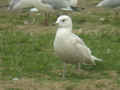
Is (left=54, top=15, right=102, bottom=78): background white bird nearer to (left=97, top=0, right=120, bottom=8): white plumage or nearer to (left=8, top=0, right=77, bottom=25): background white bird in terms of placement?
(left=8, top=0, right=77, bottom=25): background white bird

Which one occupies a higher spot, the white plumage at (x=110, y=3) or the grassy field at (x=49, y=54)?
the white plumage at (x=110, y=3)

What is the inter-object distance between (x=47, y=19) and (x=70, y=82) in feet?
23.4

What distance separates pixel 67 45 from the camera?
797 centimetres

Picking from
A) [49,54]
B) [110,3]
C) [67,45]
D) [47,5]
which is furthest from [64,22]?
[110,3]

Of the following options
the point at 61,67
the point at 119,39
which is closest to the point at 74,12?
the point at 119,39

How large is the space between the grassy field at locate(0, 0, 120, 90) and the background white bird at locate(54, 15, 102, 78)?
1.32 ft

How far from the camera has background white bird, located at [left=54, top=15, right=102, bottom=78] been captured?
7.95 m

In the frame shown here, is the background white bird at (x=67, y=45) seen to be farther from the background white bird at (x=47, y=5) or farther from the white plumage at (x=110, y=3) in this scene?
the white plumage at (x=110, y=3)

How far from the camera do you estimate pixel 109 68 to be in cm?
902

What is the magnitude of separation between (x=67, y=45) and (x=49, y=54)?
250 cm

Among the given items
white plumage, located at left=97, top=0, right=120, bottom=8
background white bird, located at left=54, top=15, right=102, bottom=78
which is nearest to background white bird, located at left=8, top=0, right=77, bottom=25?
white plumage, located at left=97, top=0, right=120, bottom=8

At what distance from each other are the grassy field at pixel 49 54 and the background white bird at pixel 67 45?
401 mm

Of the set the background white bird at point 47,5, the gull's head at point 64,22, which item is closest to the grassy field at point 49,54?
the background white bird at point 47,5

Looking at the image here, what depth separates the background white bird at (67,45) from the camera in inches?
313
